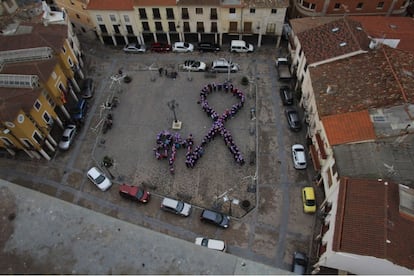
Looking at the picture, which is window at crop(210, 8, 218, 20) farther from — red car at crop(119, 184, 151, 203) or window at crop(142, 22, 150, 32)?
red car at crop(119, 184, 151, 203)

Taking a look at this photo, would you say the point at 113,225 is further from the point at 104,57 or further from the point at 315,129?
the point at 104,57

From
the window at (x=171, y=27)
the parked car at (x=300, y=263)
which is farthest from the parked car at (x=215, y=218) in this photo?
the window at (x=171, y=27)

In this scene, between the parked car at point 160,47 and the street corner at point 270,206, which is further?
the parked car at point 160,47

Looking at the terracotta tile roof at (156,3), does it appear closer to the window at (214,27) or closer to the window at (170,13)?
the window at (170,13)

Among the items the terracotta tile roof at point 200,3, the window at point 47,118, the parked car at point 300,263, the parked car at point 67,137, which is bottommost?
the parked car at point 300,263

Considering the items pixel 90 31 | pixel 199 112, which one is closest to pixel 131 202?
pixel 199 112

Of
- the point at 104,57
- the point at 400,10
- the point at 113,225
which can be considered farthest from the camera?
the point at 104,57

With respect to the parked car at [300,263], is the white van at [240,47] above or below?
above
